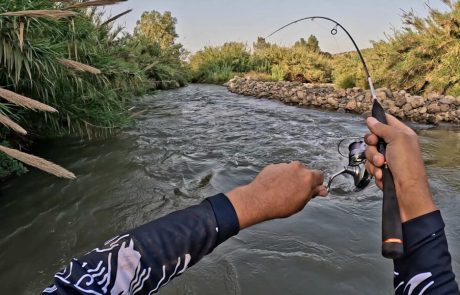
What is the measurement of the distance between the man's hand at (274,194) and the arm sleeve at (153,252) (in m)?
0.03

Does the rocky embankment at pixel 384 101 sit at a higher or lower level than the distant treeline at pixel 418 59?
lower

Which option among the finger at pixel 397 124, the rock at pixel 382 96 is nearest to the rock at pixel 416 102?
the rock at pixel 382 96

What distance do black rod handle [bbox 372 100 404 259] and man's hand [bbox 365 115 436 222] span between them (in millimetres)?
15

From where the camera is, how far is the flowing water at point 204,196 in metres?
2.43

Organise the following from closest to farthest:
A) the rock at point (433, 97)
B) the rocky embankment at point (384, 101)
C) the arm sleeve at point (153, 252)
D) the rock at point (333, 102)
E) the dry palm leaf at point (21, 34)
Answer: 1. the arm sleeve at point (153, 252)
2. the dry palm leaf at point (21, 34)
3. the rocky embankment at point (384, 101)
4. the rock at point (433, 97)
5. the rock at point (333, 102)

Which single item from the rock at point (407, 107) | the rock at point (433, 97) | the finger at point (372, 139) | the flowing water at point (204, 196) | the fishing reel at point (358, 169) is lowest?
the flowing water at point (204, 196)

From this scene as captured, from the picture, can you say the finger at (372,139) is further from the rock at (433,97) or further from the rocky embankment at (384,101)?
the rock at (433,97)

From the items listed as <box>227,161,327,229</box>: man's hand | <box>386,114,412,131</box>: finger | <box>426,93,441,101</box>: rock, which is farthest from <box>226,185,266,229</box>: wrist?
<box>426,93,441,101</box>: rock

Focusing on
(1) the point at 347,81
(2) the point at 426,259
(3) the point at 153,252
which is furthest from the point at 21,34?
(1) the point at 347,81

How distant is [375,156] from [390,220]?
0.70ft

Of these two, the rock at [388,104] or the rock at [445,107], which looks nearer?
the rock at [445,107]

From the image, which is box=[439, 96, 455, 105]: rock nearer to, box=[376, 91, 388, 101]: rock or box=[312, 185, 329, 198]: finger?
box=[376, 91, 388, 101]: rock

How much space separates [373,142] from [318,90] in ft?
37.9

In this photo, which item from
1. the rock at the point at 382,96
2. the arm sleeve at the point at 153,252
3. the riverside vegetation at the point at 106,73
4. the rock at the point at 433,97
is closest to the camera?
the arm sleeve at the point at 153,252
